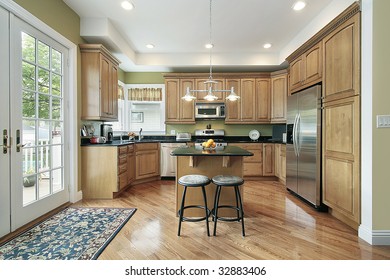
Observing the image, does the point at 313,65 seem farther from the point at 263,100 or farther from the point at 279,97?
the point at 263,100

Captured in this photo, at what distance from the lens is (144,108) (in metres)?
5.39

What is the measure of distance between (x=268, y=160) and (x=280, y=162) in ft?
1.04

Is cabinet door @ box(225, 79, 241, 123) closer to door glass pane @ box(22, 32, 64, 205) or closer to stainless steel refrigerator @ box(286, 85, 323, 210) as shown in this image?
stainless steel refrigerator @ box(286, 85, 323, 210)

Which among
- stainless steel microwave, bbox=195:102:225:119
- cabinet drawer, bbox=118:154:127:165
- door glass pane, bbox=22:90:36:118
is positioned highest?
stainless steel microwave, bbox=195:102:225:119

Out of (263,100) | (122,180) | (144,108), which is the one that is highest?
(263,100)

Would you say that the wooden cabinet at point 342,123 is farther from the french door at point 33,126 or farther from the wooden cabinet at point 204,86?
the french door at point 33,126

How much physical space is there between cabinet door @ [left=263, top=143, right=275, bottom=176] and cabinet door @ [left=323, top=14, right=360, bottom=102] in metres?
2.06

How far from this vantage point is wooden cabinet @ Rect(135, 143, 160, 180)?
441cm

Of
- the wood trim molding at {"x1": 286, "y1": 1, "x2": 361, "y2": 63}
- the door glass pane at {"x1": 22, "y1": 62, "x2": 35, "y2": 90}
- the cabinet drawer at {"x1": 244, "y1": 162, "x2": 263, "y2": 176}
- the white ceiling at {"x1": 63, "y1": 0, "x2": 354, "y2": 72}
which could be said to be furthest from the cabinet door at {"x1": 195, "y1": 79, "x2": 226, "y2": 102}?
the door glass pane at {"x1": 22, "y1": 62, "x2": 35, "y2": 90}

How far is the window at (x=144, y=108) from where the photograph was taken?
17.3 ft

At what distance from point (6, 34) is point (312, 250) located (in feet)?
12.0

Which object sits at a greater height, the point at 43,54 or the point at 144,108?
the point at 43,54

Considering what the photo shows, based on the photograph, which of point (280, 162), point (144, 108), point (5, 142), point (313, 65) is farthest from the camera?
point (144, 108)

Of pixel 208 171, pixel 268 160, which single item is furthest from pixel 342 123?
pixel 268 160
